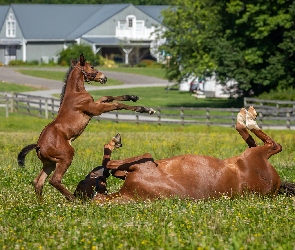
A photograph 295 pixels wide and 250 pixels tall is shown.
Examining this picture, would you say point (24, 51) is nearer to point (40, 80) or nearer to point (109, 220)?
point (40, 80)

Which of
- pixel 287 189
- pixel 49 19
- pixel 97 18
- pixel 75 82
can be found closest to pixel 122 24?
pixel 97 18

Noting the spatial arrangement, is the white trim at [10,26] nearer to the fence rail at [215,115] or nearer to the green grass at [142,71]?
the green grass at [142,71]

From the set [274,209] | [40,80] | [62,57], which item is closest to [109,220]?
[274,209]

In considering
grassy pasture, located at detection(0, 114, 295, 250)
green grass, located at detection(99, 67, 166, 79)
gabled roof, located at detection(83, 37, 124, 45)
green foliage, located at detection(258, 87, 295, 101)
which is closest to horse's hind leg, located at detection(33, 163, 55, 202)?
grassy pasture, located at detection(0, 114, 295, 250)

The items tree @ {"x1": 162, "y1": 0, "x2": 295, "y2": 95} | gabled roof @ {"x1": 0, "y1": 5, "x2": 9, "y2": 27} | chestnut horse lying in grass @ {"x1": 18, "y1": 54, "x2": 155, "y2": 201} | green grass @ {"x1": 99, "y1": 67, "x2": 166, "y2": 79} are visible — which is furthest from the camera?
gabled roof @ {"x1": 0, "y1": 5, "x2": 9, "y2": 27}

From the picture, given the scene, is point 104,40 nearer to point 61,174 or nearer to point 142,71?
point 142,71

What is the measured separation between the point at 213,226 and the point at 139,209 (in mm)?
1471

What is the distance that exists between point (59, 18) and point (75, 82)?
109m

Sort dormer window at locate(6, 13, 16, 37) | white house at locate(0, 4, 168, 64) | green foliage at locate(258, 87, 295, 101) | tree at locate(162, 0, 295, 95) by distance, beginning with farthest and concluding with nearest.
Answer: dormer window at locate(6, 13, 16, 37)
white house at locate(0, 4, 168, 64)
tree at locate(162, 0, 295, 95)
green foliage at locate(258, 87, 295, 101)

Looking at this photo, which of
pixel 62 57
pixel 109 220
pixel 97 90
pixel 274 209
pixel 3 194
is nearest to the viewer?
pixel 109 220

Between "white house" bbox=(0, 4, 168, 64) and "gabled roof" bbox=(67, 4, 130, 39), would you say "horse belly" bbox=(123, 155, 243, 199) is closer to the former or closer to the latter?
"white house" bbox=(0, 4, 168, 64)

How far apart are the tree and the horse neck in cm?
3844

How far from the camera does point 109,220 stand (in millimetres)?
9359

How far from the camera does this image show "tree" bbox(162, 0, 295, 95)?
49844mm
